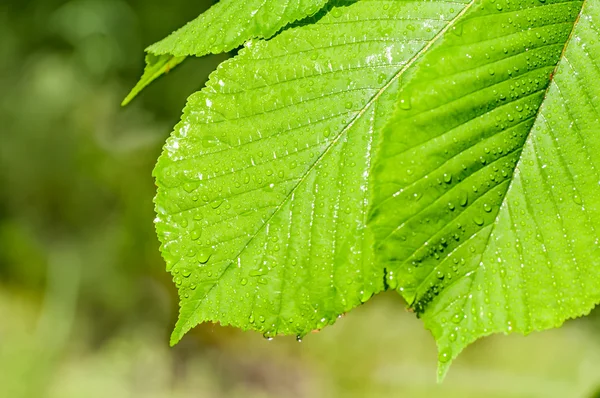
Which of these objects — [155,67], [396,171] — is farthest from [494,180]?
[155,67]

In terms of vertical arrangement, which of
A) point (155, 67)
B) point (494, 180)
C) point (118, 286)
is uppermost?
point (155, 67)

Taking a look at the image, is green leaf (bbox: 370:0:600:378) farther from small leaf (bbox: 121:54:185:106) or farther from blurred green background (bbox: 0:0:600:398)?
blurred green background (bbox: 0:0:600:398)

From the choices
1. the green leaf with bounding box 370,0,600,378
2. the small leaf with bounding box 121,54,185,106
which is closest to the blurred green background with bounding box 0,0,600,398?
the small leaf with bounding box 121,54,185,106

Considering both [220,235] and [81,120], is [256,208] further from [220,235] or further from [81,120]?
[81,120]

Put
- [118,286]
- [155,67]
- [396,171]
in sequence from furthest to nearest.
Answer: [118,286], [155,67], [396,171]

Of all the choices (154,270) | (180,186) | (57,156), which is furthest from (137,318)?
(180,186)

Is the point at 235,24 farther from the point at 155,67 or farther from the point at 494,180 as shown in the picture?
the point at 494,180

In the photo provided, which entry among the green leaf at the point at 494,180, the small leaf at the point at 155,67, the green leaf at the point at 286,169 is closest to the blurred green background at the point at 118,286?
the small leaf at the point at 155,67
